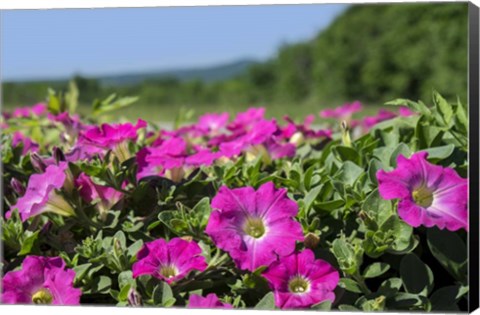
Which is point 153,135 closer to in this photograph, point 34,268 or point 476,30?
point 34,268

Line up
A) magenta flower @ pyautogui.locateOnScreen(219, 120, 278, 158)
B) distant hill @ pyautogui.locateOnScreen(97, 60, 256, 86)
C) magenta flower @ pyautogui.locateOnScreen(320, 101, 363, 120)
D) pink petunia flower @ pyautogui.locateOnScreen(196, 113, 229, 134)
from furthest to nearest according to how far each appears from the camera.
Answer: distant hill @ pyautogui.locateOnScreen(97, 60, 256, 86)
magenta flower @ pyautogui.locateOnScreen(320, 101, 363, 120)
pink petunia flower @ pyautogui.locateOnScreen(196, 113, 229, 134)
magenta flower @ pyautogui.locateOnScreen(219, 120, 278, 158)

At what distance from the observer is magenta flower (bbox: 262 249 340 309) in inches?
33.3

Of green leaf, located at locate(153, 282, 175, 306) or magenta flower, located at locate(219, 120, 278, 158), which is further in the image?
magenta flower, located at locate(219, 120, 278, 158)

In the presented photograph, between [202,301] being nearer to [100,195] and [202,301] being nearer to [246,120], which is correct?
[100,195]

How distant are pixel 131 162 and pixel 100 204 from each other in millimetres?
76

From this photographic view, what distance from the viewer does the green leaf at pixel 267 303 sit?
855 millimetres

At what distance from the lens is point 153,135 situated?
144cm

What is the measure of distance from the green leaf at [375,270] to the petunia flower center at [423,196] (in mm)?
86

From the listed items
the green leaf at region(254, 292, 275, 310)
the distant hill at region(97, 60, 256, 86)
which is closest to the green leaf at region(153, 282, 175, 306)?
the green leaf at region(254, 292, 275, 310)

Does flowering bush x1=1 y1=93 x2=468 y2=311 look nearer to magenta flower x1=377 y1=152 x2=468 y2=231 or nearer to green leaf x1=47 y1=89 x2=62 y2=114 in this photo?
magenta flower x1=377 y1=152 x2=468 y2=231

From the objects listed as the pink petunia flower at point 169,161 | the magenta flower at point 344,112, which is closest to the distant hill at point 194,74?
→ the magenta flower at point 344,112

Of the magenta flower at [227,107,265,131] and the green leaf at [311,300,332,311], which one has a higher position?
the magenta flower at [227,107,265,131]

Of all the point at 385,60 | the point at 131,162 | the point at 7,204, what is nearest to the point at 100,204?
the point at 131,162

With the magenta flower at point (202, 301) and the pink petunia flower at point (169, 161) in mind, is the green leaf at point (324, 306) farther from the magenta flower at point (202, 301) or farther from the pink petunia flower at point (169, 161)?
the pink petunia flower at point (169, 161)
